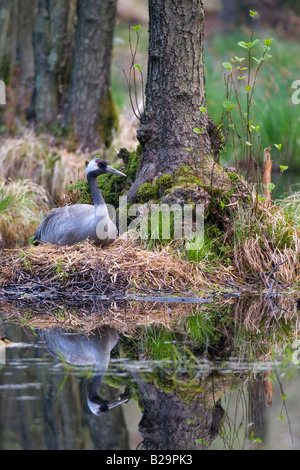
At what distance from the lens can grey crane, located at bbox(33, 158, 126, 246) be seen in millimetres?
7547

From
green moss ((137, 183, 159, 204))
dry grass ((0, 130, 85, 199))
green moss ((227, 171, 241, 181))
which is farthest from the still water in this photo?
dry grass ((0, 130, 85, 199))

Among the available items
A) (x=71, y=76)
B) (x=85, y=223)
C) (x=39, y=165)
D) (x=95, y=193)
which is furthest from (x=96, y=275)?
(x=71, y=76)

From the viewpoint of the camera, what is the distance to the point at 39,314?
643 cm

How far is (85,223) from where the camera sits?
25.1ft

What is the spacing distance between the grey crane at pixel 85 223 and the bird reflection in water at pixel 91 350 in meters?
1.73

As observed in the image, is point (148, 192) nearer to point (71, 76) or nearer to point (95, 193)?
point (95, 193)

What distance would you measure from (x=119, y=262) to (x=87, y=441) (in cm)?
355

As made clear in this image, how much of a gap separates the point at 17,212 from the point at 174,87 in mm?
3280

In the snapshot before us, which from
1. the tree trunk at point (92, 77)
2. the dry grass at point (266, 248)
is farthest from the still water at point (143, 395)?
the tree trunk at point (92, 77)

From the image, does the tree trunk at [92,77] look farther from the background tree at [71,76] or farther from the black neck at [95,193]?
the black neck at [95,193]

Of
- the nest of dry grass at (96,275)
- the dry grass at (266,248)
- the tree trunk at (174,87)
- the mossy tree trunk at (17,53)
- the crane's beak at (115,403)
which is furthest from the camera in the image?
the mossy tree trunk at (17,53)

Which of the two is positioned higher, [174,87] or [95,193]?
[174,87]

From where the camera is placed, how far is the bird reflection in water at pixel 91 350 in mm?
4352
